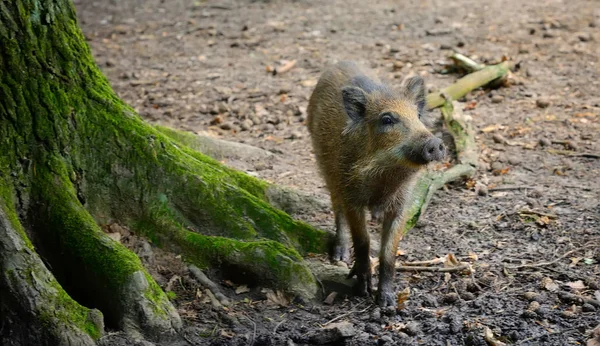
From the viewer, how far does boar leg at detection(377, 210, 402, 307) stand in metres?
5.29

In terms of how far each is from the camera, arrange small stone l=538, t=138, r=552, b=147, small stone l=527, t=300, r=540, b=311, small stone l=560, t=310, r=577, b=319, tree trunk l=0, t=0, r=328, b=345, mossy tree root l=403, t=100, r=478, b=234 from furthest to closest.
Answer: small stone l=538, t=138, r=552, b=147 → mossy tree root l=403, t=100, r=478, b=234 → small stone l=527, t=300, r=540, b=311 → small stone l=560, t=310, r=577, b=319 → tree trunk l=0, t=0, r=328, b=345

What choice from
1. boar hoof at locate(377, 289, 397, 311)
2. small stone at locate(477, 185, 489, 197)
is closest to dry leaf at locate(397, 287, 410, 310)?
boar hoof at locate(377, 289, 397, 311)

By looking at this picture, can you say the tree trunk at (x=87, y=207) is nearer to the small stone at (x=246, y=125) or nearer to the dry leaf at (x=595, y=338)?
Result: the dry leaf at (x=595, y=338)

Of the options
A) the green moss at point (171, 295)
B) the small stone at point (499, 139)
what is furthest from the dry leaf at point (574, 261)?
the green moss at point (171, 295)

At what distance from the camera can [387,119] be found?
215 inches

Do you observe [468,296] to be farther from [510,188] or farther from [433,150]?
[510,188]

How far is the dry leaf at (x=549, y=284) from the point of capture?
511 centimetres

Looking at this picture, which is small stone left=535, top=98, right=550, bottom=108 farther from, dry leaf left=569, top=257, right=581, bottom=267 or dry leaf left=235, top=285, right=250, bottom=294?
dry leaf left=235, top=285, right=250, bottom=294

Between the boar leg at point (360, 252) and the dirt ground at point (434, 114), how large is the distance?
0.15m

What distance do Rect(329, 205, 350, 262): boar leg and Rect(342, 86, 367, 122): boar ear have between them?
783 mm

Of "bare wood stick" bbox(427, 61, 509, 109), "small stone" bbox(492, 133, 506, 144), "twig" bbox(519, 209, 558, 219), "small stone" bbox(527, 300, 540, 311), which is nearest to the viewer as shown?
"small stone" bbox(527, 300, 540, 311)

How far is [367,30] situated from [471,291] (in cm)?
758

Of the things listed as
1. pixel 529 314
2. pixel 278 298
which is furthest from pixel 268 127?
pixel 529 314

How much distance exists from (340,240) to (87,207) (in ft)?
6.78
